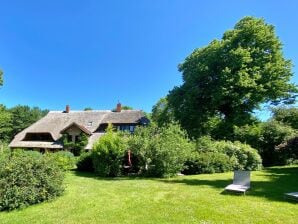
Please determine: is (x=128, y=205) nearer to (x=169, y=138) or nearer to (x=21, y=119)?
(x=169, y=138)

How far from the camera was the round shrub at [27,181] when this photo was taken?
10.2 meters

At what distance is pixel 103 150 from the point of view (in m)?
18.8

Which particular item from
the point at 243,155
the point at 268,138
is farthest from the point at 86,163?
the point at 268,138

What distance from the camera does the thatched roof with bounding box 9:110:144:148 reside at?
39.6 metres

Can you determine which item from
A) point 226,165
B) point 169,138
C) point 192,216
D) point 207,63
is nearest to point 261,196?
point 192,216

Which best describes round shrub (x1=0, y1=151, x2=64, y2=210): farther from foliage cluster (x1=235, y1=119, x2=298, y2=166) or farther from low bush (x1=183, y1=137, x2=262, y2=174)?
foliage cluster (x1=235, y1=119, x2=298, y2=166)

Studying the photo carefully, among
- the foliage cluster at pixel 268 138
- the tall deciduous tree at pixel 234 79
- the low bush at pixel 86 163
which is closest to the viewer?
the low bush at pixel 86 163

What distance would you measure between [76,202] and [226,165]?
43.7 feet

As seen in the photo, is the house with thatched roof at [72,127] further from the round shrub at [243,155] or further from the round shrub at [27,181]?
the round shrub at [27,181]

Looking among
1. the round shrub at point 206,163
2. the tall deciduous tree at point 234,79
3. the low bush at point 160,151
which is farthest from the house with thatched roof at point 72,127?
the round shrub at point 206,163

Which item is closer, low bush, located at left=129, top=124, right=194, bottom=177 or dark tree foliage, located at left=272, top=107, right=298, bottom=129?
low bush, located at left=129, top=124, right=194, bottom=177

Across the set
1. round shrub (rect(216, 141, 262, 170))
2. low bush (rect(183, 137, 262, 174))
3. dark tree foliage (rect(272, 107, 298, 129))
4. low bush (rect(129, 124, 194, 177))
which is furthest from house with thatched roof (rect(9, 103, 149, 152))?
round shrub (rect(216, 141, 262, 170))

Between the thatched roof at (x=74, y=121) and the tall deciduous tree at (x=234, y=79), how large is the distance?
10452mm

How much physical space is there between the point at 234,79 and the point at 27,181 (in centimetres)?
2290
